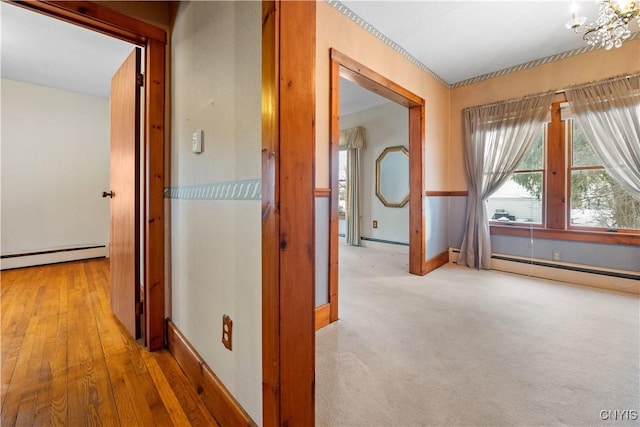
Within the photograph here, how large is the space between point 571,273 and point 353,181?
316 cm

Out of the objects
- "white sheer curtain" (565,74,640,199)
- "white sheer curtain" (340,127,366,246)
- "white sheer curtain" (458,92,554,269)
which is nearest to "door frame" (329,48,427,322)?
"white sheer curtain" (458,92,554,269)

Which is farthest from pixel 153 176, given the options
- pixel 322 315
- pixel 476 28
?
pixel 476 28

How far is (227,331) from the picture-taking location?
108cm

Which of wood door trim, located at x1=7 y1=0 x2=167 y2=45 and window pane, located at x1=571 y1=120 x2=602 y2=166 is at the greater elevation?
wood door trim, located at x1=7 y1=0 x2=167 y2=45

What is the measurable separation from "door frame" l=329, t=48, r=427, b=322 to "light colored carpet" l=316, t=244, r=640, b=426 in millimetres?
473

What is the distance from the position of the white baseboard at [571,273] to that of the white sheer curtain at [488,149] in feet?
0.76

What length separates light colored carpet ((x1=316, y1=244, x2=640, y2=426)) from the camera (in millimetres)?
1166

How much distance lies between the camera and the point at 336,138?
2086mm

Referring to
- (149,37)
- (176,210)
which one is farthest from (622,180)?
(149,37)

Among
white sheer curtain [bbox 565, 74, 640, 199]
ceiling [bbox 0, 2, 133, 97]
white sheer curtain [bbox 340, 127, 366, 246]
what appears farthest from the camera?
white sheer curtain [bbox 340, 127, 366, 246]

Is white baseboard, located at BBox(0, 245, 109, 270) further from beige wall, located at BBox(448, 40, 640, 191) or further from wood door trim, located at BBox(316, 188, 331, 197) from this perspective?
beige wall, located at BBox(448, 40, 640, 191)

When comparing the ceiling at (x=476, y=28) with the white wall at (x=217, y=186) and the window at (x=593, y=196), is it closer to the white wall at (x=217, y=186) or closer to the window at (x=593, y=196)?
the window at (x=593, y=196)

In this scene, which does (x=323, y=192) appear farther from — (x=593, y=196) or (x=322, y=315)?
(x=593, y=196)

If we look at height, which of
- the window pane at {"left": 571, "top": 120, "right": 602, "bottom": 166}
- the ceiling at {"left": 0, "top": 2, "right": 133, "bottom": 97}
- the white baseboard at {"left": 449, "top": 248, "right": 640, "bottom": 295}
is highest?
the ceiling at {"left": 0, "top": 2, "right": 133, "bottom": 97}
